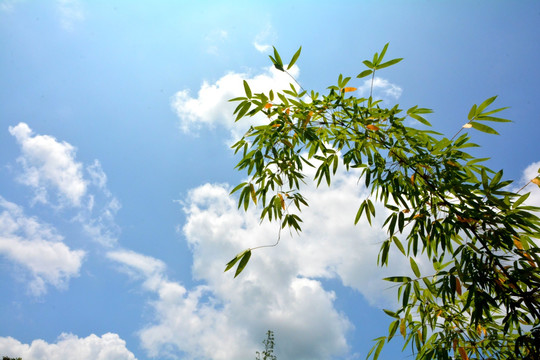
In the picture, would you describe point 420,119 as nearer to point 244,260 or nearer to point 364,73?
point 364,73

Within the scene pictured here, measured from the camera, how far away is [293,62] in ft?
6.62

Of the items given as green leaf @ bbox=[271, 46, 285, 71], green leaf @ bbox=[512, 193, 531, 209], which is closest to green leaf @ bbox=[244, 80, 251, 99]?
green leaf @ bbox=[271, 46, 285, 71]

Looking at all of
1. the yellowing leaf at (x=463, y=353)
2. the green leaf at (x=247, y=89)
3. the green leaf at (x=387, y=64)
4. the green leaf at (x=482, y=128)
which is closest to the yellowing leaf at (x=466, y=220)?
the green leaf at (x=482, y=128)

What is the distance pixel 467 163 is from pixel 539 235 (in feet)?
1.64

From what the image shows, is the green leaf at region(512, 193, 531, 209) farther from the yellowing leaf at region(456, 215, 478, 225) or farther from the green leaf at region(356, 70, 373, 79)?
the green leaf at region(356, 70, 373, 79)

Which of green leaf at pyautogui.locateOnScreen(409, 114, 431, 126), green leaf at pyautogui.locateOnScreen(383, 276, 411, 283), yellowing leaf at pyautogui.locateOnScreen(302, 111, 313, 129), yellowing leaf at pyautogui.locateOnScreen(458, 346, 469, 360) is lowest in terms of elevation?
yellowing leaf at pyautogui.locateOnScreen(458, 346, 469, 360)

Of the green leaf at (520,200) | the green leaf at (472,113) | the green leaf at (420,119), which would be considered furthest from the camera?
the green leaf at (420,119)

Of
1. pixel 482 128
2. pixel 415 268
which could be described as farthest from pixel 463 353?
pixel 482 128

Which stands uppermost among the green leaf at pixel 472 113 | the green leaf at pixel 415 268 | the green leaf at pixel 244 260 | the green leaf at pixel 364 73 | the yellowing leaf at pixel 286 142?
the green leaf at pixel 364 73

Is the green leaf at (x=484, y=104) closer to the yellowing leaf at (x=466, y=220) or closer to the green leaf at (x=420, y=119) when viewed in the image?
the green leaf at (x=420, y=119)

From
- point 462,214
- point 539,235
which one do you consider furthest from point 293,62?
point 539,235

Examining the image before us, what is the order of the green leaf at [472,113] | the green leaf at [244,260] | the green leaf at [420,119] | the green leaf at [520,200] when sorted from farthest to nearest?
A: the green leaf at [420,119] → the green leaf at [472,113] → the green leaf at [244,260] → the green leaf at [520,200]

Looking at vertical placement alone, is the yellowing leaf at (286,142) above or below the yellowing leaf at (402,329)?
above

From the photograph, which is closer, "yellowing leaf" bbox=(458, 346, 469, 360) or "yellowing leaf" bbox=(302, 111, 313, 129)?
"yellowing leaf" bbox=(458, 346, 469, 360)
